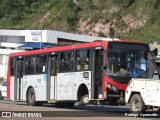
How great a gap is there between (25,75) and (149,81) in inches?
452

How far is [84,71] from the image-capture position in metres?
23.2

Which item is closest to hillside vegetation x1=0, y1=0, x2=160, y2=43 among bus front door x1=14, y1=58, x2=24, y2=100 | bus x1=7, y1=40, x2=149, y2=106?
bus front door x1=14, y1=58, x2=24, y2=100

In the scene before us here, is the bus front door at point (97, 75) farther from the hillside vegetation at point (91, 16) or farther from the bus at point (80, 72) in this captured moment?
the hillside vegetation at point (91, 16)

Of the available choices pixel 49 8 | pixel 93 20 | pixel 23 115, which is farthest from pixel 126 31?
pixel 23 115

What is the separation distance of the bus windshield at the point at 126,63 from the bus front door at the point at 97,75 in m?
0.57

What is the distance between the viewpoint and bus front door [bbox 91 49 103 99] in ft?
72.5

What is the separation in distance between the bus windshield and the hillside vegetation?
49.5 m

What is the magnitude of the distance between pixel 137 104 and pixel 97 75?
3.15m

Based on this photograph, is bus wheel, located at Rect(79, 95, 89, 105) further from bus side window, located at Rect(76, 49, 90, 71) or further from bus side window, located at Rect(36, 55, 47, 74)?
bus side window, located at Rect(36, 55, 47, 74)

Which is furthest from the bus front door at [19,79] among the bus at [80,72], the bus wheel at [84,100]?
the bus wheel at [84,100]

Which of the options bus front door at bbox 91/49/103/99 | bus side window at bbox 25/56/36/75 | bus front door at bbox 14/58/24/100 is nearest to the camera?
bus front door at bbox 91/49/103/99

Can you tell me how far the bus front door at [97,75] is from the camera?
22094 mm

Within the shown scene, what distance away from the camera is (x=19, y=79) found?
29.7 meters

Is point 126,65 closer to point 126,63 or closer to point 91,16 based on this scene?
point 126,63
